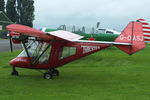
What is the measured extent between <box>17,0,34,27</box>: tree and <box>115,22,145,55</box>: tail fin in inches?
2623

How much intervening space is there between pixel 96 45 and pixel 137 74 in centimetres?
273

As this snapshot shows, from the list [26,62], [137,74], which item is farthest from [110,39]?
[26,62]

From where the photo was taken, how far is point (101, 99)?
326 inches

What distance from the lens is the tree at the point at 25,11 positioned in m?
78.0

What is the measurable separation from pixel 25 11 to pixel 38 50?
225 ft

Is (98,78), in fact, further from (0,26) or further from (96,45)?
(0,26)

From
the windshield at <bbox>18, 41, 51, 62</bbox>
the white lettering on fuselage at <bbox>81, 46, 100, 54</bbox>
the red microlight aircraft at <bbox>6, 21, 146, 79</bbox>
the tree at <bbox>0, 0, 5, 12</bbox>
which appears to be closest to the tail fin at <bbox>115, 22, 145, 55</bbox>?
the red microlight aircraft at <bbox>6, 21, 146, 79</bbox>

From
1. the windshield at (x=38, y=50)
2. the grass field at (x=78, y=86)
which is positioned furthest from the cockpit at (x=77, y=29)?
the windshield at (x=38, y=50)

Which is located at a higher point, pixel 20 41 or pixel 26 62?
pixel 20 41

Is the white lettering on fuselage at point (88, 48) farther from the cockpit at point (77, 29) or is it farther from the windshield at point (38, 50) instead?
the cockpit at point (77, 29)

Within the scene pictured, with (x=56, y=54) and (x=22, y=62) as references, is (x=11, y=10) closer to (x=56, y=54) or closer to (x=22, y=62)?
(x=22, y=62)

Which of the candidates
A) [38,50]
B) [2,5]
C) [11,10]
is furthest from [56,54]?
[2,5]

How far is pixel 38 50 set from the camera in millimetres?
12273

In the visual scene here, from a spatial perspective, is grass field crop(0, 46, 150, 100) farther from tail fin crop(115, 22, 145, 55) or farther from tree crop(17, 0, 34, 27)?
tree crop(17, 0, 34, 27)
